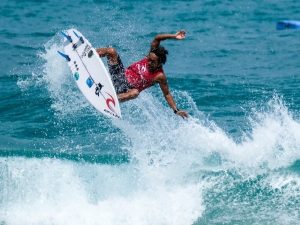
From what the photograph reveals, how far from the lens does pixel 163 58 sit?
10.8 metres

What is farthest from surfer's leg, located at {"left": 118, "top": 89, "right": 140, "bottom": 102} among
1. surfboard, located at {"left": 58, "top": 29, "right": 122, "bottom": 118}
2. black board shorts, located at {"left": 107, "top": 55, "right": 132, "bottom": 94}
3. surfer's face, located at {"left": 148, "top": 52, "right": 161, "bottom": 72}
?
surfer's face, located at {"left": 148, "top": 52, "right": 161, "bottom": 72}

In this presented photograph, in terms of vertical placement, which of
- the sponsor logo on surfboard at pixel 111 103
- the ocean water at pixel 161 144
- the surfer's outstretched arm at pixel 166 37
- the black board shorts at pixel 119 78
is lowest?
the ocean water at pixel 161 144

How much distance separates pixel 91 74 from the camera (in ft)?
36.9

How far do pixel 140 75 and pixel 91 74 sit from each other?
871 mm

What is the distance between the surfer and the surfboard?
23 cm

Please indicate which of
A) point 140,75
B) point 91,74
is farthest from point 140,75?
point 91,74

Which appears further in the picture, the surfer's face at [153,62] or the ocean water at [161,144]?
the ocean water at [161,144]

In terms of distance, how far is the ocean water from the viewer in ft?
37.3

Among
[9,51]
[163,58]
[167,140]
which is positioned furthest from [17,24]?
[163,58]

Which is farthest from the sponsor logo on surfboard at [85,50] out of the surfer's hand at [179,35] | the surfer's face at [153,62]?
the surfer's hand at [179,35]

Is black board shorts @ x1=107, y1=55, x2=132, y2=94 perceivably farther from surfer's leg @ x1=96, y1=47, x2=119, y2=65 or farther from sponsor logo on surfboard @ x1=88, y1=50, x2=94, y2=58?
sponsor logo on surfboard @ x1=88, y1=50, x2=94, y2=58

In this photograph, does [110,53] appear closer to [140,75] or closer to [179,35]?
[140,75]

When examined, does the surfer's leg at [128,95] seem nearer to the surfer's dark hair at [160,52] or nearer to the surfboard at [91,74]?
the surfboard at [91,74]

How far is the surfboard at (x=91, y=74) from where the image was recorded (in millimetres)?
10844
